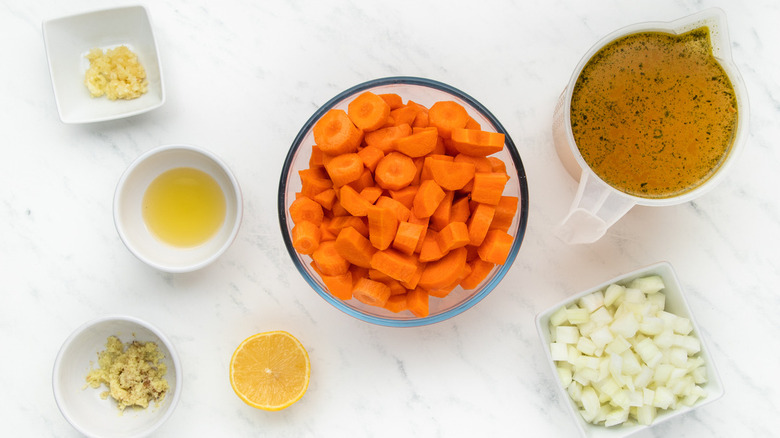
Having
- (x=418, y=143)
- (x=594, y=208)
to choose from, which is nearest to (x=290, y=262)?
(x=418, y=143)

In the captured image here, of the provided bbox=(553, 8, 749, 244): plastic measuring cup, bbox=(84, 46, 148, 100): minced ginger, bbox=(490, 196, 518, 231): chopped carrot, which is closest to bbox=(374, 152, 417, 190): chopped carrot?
bbox=(490, 196, 518, 231): chopped carrot

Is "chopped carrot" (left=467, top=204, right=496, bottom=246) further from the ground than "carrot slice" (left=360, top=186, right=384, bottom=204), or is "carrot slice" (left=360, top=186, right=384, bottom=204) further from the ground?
"chopped carrot" (left=467, top=204, right=496, bottom=246)

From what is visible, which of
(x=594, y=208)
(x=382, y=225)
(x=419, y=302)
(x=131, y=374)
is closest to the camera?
(x=382, y=225)

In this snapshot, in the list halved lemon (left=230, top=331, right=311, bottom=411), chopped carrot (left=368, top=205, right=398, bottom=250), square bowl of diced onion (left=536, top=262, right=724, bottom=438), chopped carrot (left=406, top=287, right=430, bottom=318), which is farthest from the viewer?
halved lemon (left=230, top=331, right=311, bottom=411)

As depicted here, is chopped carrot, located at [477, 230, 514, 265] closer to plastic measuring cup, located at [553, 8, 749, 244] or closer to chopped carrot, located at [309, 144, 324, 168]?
plastic measuring cup, located at [553, 8, 749, 244]

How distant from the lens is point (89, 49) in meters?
1.82

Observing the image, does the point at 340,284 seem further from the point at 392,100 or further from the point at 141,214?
the point at 141,214

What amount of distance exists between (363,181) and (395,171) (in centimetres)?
8

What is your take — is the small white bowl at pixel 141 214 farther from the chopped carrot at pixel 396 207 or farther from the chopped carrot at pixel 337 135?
the chopped carrot at pixel 396 207

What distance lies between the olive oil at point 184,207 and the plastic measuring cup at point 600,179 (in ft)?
3.31

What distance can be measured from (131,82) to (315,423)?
1159mm

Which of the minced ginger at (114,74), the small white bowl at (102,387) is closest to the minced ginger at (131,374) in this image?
the small white bowl at (102,387)

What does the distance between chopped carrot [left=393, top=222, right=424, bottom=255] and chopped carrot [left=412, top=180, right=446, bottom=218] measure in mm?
38

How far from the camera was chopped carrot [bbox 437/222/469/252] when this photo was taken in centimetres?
138
